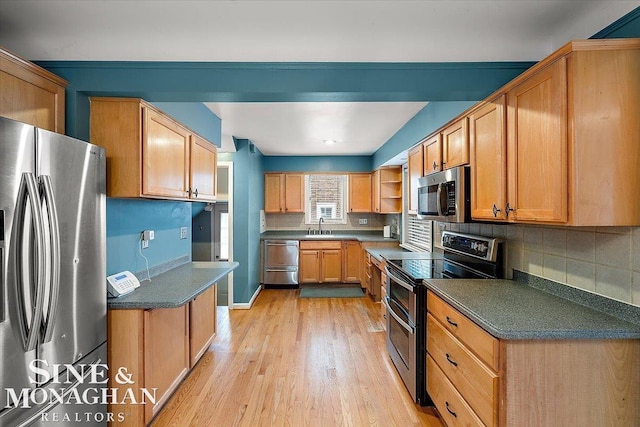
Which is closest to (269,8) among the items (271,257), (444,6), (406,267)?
(444,6)

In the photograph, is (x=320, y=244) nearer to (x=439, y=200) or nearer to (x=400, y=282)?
(x=400, y=282)

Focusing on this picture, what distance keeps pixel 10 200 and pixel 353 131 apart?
343 cm

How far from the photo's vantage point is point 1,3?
5.34ft

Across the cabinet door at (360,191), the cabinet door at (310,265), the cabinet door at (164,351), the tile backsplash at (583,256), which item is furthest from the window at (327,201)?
the tile backsplash at (583,256)

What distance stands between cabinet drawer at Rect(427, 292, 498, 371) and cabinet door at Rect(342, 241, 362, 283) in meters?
3.28

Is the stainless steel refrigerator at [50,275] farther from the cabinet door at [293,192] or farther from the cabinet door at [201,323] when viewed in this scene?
the cabinet door at [293,192]

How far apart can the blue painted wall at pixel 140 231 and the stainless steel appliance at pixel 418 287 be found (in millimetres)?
2063

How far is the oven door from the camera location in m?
2.24

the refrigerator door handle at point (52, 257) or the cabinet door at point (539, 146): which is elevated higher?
the cabinet door at point (539, 146)

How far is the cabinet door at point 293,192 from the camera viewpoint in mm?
5770

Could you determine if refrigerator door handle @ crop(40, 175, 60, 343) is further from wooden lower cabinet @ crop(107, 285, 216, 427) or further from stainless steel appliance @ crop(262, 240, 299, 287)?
stainless steel appliance @ crop(262, 240, 299, 287)

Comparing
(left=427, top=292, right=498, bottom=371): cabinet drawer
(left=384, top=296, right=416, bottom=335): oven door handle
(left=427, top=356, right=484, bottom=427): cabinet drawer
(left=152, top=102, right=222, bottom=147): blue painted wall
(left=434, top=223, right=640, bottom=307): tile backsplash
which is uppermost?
(left=152, top=102, right=222, bottom=147): blue painted wall

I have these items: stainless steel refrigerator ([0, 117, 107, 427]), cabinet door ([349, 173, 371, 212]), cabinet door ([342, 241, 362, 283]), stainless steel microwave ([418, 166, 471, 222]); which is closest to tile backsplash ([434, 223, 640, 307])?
stainless steel microwave ([418, 166, 471, 222])

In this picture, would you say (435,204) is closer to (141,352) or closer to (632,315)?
(632,315)
